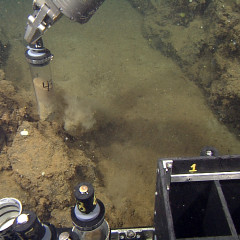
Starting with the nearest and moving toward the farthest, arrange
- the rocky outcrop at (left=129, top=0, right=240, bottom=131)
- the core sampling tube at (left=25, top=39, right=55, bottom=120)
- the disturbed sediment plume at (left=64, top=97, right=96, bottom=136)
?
the core sampling tube at (left=25, top=39, right=55, bottom=120) → the disturbed sediment plume at (left=64, top=97, right=96, bottom=136) → the rocky outcrop at (left=129, top=0, right=240, bottom=131)

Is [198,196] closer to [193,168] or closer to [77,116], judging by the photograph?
[193,168]

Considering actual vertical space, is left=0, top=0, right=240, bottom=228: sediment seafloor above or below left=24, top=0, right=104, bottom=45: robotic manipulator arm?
below

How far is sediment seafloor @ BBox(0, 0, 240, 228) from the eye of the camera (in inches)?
146

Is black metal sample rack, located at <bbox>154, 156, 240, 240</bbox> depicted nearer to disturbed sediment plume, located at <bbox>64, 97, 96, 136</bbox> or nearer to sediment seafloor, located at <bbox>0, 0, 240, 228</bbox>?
sediment seafloor, located at <bbox>0, 0, 240, 228</bbox>

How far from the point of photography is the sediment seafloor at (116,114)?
12.2 ft

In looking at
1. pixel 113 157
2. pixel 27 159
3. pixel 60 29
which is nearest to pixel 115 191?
pixel 113 157

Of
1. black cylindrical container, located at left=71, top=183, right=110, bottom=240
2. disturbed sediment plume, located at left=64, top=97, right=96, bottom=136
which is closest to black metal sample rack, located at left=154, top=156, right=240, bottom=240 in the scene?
black cylindrical container, located at left=71, top=183, right=110, bottom=240

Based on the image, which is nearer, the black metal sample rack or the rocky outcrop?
the black metal sample rack

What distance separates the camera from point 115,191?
404 cm

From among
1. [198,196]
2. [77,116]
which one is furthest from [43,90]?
[198,196]

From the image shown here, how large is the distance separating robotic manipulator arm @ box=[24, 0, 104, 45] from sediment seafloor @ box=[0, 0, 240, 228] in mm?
1539

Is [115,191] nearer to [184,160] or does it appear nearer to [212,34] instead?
[184,160]

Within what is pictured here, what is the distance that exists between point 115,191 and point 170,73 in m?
3.88

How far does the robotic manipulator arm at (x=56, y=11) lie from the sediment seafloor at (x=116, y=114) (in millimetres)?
1539
